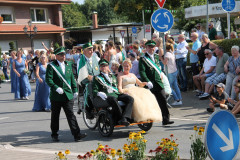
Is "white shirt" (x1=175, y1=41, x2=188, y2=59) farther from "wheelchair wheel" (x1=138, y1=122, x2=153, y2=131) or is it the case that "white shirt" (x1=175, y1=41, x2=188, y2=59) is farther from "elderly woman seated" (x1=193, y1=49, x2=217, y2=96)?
"wheelchair wheel" (x1=138, y1=122, x2=153, y2=131)

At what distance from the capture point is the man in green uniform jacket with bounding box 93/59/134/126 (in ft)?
28.4

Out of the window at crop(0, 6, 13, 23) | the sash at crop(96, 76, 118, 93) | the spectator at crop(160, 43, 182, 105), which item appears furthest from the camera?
the window at crop(0, 6, 13, 23)

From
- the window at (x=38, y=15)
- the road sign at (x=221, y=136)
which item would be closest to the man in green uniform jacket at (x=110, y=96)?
the road sign at (x=221, y=136)

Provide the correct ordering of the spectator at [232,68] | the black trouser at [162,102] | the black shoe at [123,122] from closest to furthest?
the black shoe at [123,122] < the black trouser at [162,102] < the spectator at [232,68]

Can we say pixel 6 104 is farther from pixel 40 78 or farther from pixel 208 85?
pixel 208 85

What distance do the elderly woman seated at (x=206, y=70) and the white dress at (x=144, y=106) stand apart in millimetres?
4729

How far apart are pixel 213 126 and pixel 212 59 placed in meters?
9.16

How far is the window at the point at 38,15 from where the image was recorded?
48094mm

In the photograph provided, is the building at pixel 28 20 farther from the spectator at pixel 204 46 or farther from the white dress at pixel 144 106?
the white dress at pixel 144 106

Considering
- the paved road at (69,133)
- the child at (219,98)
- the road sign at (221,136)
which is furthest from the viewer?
the child at (219,98)

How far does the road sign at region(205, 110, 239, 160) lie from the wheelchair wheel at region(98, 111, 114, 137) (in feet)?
14.5

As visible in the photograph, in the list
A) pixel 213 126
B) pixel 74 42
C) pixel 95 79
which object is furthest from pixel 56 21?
pixel 213 126

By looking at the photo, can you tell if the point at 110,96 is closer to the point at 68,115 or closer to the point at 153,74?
the point at 68,115

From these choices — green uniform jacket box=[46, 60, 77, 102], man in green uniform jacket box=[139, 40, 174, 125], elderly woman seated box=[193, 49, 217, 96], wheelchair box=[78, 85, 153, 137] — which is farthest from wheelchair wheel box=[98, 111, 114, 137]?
elderly woman seated box=[193, 49, 217, 96]
